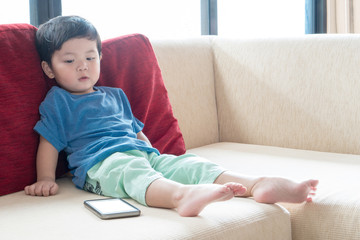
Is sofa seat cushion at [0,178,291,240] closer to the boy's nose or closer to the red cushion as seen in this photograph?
the red cushion

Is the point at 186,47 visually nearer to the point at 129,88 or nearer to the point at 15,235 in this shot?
the point at 129,88

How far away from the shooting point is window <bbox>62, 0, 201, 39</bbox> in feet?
8.96

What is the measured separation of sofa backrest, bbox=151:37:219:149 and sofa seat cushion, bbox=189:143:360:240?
0.09 m

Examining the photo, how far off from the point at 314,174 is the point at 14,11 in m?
1.57

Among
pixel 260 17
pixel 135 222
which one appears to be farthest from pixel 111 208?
pixel 260 17

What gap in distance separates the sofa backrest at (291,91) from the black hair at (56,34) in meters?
0.85

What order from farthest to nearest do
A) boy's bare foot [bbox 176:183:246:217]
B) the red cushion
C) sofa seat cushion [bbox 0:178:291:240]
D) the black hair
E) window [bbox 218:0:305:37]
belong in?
1. window [bbox 218:0:305:37]
2. the black hair
3. the red cushion
4. boy's bare foot [bbox 176:183:246:217]
5. sofa seat cushion [bbox 0:178:291:240]

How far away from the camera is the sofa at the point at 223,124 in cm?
113

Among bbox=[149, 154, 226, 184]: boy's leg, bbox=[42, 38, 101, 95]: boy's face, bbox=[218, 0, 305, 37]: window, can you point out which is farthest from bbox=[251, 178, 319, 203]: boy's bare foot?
bbox=[218, 0, 305, 37]: window

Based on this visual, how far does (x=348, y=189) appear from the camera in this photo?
4.52ft

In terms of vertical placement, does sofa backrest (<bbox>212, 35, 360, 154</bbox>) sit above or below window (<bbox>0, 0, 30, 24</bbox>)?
below

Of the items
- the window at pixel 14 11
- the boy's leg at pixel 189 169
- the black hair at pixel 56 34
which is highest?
the window at pixel 14 11

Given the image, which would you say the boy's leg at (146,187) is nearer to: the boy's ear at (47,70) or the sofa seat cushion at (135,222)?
the sofa seat cushion at (135,222)

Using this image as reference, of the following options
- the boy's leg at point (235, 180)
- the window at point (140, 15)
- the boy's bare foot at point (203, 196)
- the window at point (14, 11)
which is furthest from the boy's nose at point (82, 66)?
the window at point (140, 15)
